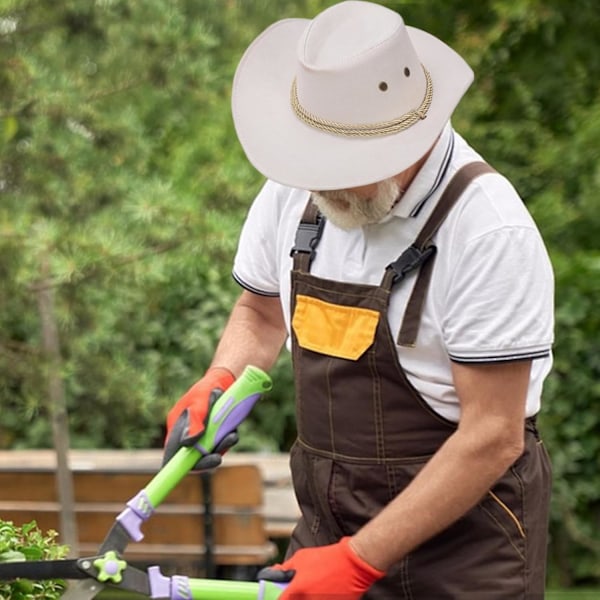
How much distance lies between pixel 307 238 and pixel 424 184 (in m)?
0.27

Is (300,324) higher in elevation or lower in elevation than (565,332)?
higher

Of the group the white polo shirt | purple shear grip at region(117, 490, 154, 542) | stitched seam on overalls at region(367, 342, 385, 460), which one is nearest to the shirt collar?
the white polo shirt

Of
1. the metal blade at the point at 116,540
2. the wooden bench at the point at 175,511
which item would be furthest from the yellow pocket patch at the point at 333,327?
the wooden bench at the point at 175,511

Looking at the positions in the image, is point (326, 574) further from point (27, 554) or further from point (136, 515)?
point (27, 554)

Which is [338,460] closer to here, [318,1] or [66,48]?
[66,48]

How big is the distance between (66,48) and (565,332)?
9.33 ft

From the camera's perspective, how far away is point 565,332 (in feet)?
18.4

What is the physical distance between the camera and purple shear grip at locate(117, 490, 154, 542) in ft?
6.79

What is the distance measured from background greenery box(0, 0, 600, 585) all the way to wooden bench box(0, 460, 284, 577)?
0.24 meters

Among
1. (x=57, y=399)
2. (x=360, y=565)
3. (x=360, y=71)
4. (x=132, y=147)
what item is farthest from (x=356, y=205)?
(x=57, y=399)

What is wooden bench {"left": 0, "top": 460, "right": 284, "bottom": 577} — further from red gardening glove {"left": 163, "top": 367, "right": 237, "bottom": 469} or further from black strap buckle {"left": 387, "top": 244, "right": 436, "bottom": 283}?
black strap buckle {"left": 387, "top": 244, "right": 436, "bottom": 283}

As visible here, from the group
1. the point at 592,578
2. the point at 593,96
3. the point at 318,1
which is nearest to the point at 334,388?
the point at 593,96

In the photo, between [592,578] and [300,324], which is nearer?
[300,324]

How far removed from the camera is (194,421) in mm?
2285
